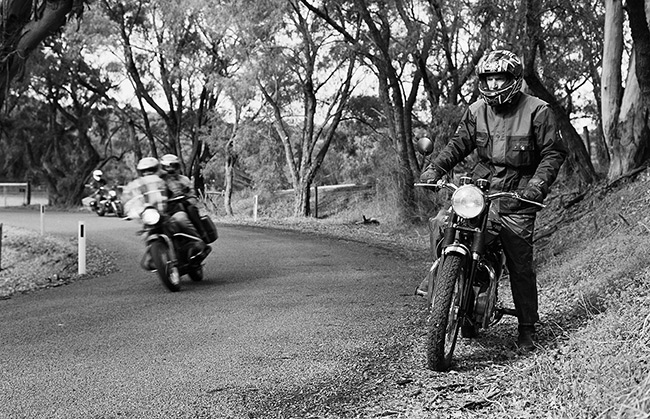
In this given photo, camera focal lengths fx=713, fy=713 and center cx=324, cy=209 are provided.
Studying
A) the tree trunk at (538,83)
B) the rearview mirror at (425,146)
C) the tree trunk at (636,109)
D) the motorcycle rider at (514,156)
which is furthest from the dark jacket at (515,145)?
the tree trunk at (538,83)

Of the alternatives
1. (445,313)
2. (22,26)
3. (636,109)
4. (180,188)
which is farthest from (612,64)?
(22,26)

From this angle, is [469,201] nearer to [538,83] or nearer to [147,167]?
[147,167]

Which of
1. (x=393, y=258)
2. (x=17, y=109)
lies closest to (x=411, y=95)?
(x=393, y=258)

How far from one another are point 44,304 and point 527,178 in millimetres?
6278

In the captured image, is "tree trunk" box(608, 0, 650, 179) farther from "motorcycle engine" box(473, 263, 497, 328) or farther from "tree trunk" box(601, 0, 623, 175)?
"motorcycle engine" box(473, 263, 497, 328)

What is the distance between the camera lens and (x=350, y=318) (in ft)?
24.3

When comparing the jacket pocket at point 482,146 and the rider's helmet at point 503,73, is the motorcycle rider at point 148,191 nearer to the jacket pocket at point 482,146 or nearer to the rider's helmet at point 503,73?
the jacket pocket at point 482,146

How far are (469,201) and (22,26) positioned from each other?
31.2 ft

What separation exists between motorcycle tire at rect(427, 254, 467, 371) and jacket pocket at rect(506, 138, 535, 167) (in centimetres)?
101

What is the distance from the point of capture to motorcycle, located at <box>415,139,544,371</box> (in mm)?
4789

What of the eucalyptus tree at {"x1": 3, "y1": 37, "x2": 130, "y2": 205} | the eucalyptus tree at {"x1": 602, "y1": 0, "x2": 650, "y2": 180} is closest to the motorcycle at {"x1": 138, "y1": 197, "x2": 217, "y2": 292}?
the eucalyptus tree at {"x1": 602, "y1": 0, "x2": 650, "y2": 180}

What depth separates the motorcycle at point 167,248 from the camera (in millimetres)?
9266

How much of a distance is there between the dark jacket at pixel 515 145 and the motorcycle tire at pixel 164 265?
15.9 ft

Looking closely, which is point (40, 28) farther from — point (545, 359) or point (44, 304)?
point (545, 359)
